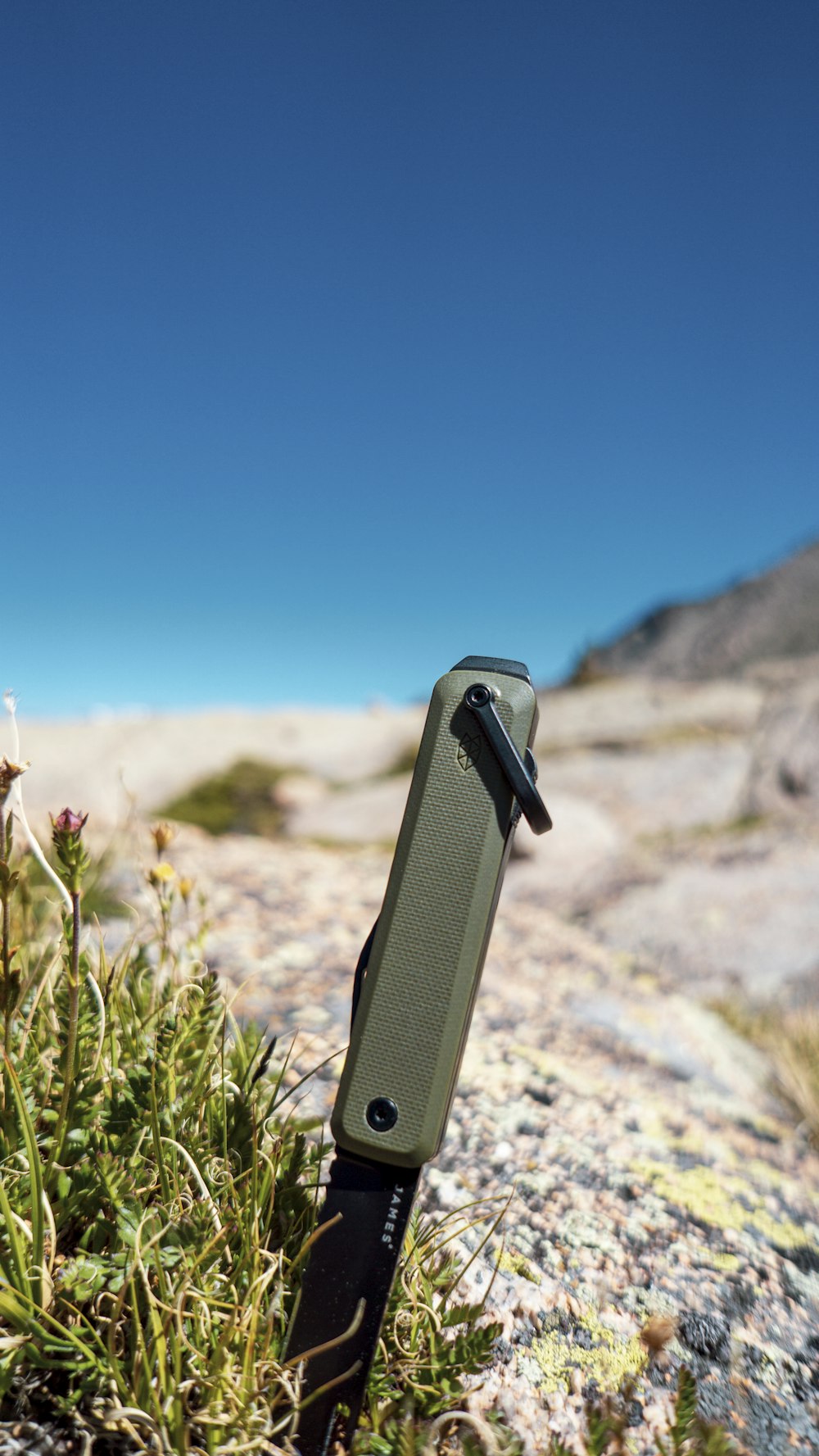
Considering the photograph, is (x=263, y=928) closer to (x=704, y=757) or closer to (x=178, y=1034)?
(x=178, y=1034)

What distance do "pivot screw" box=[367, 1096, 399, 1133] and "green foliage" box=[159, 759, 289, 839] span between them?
11848mm

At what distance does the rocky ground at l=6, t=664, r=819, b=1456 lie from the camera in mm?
2289

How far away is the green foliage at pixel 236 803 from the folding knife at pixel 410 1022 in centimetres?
1179

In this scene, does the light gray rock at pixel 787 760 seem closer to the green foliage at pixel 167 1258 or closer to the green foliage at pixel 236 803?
the green foliage at pixel 236 803

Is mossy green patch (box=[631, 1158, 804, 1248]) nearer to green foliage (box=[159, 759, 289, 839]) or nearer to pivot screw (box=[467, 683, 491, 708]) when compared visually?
pivot screw (box=[467, 683, 491, 708])

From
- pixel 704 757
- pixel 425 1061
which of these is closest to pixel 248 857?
pixel 425 1061

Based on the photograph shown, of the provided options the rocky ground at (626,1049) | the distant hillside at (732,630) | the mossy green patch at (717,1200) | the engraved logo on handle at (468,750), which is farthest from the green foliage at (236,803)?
the distant hillside at (732,630)

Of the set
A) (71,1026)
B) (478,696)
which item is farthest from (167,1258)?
(478,696)

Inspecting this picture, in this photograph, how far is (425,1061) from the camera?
1878 millimetres

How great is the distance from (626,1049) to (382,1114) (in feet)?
11.3

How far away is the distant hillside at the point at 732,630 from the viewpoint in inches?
1076

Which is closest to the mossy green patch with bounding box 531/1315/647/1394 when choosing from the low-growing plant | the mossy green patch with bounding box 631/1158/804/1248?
the low-growing plant

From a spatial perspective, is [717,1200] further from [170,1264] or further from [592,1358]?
[170,1264]

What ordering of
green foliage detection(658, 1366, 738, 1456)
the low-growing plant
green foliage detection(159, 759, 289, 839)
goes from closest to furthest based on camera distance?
green foliage detection(658, 1366, 738, 1456) → the low-growing plant → green foliage detection(159, 759, 289, 839)
